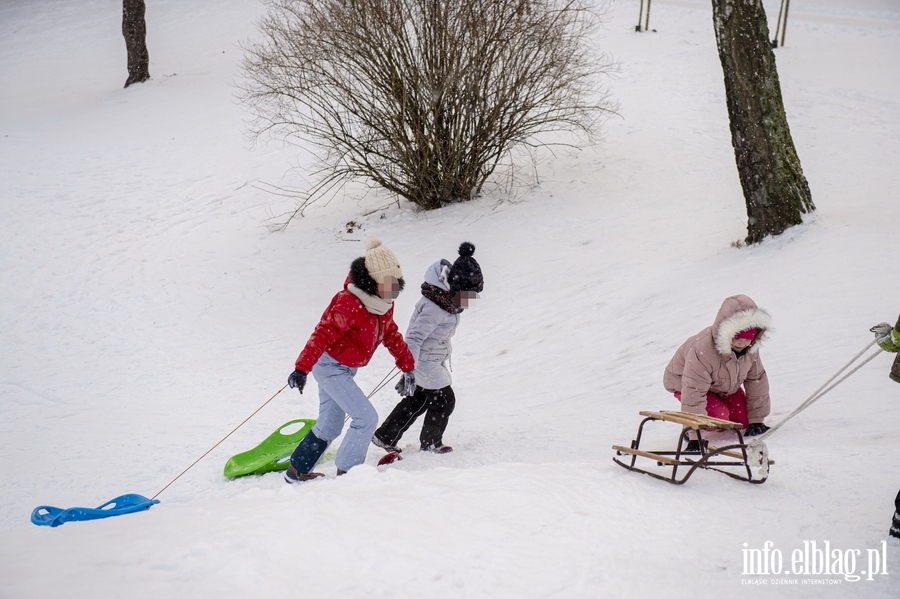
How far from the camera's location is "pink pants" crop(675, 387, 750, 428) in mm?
4645

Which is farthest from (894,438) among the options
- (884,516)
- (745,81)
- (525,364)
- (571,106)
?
(571,106)

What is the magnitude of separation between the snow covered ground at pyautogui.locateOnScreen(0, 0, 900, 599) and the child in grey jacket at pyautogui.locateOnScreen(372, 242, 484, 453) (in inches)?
8.0

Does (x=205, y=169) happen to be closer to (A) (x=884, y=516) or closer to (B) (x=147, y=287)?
(B) (x=147, y=287)

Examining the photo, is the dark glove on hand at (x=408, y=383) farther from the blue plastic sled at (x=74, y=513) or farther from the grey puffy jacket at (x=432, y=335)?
the blue plastic sled at (x=74, y=513)

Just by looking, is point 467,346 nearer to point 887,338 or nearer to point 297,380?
point 297,380

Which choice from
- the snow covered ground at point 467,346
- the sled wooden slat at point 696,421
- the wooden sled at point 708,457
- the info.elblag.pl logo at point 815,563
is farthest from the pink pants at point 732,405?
the info.elblag.pl logo at point 815,563

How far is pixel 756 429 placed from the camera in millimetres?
4699

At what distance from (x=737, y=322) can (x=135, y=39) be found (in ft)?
56.2

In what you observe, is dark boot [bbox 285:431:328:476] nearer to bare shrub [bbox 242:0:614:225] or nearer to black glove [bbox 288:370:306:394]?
black glove [bbox 288:370:306:394]

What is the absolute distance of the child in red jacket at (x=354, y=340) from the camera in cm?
422

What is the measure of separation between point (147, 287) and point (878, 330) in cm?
838

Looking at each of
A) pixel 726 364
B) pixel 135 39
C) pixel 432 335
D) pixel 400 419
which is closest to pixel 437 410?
pixel 400 419

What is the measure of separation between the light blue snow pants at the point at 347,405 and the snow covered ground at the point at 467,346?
27 centimetres

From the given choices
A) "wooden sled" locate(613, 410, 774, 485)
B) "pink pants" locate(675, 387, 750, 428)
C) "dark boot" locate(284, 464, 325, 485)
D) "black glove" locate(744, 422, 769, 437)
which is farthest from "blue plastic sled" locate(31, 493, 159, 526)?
"black glove" locate(744, 422, 769, 437)
